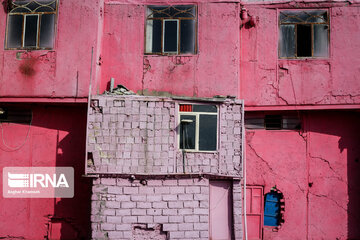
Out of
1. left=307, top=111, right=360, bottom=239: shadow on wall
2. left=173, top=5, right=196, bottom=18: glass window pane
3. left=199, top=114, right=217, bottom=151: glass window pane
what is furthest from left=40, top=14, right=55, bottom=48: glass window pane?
left=307, top=111, right=360, bottom=239: shadow on wall

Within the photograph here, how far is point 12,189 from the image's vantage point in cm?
1270

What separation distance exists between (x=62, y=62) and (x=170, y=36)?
3212mm

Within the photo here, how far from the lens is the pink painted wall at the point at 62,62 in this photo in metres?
12.3

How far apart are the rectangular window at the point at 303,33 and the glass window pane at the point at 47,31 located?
6.70 meters

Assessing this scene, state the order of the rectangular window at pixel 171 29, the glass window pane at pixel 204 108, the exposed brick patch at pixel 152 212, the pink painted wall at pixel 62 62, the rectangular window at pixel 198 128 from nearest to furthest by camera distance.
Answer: the exposed brick patch at pixel 152 212 < the rectangular window at pixel 198 128 < the glass window pane at pixel 204 108 < the pink painted wall at pixel 62 62 < the rectangular window at pixel 171 29

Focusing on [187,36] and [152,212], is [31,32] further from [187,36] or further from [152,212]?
[152,212]

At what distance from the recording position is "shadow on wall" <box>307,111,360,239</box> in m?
12.4

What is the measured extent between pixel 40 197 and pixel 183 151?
4.53m

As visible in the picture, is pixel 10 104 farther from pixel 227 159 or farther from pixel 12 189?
pixel 227 159

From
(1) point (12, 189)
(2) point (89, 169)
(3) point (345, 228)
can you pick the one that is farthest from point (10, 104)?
(3) point (345, 228)

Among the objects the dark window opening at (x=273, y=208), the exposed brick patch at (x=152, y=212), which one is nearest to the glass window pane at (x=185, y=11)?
the exposed brick patch at (x=152, y=212)

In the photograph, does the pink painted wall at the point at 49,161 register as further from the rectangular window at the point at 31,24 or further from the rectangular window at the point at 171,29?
the rectangular window at the point at 171,29

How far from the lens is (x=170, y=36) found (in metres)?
12.7

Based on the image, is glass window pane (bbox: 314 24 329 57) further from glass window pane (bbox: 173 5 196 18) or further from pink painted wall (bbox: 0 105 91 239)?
pink painted wall (bbox: 0 105 91 239)
